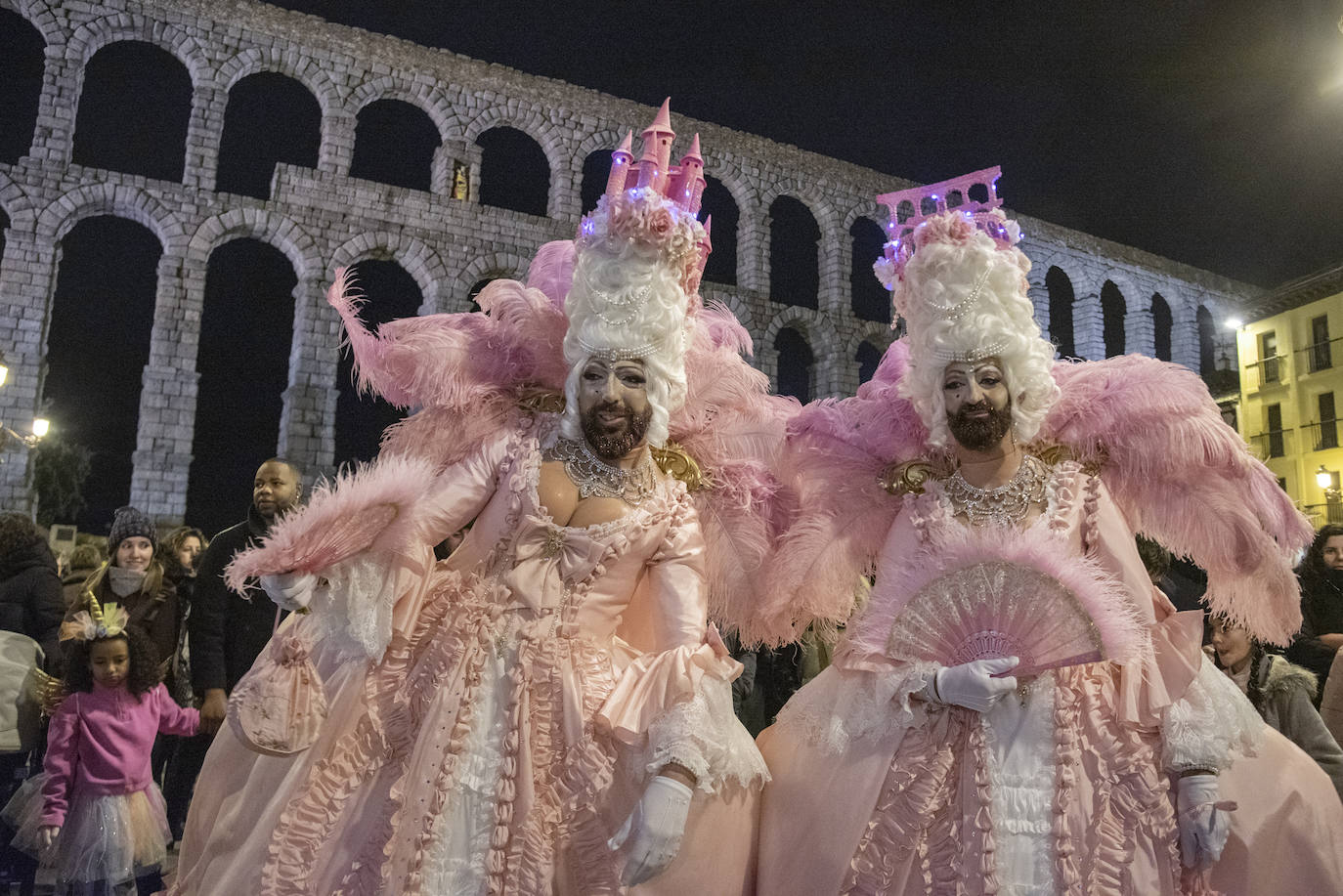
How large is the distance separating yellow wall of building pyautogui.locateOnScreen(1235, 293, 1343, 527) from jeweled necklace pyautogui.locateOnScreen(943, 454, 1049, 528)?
1978cm

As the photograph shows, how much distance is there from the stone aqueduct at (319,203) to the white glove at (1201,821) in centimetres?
1326

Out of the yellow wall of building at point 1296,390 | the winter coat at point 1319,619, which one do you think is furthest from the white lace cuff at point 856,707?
the yellow wall of building at point 1296,390

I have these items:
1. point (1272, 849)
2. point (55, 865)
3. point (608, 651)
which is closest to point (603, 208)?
point (608, 651)

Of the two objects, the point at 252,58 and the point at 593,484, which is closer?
A: the point at 593,484

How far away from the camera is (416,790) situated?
1.91m

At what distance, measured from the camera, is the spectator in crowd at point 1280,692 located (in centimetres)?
305

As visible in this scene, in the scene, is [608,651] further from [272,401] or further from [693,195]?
[272,401]

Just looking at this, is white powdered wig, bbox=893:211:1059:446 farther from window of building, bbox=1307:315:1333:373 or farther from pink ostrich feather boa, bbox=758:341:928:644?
window of building, bbox=1307:315:1333:373

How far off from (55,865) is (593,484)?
2.72 metres

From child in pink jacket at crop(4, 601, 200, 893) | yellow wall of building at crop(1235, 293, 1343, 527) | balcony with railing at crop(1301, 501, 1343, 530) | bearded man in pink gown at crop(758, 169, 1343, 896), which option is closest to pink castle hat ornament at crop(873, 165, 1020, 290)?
bearded man in pink gown at crop(758, 169, 1343, 896)

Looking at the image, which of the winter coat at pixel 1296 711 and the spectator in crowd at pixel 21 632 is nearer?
the winter coat at pixel 1296 711

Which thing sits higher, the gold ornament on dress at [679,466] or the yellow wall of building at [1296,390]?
the yellow wall of building at [1296,390]

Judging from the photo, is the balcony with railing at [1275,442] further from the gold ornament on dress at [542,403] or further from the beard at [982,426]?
the gold ornament on dress at [542,403]

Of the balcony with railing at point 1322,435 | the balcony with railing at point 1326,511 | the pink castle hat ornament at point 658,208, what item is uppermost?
the balcony with railing at point 1322,435
